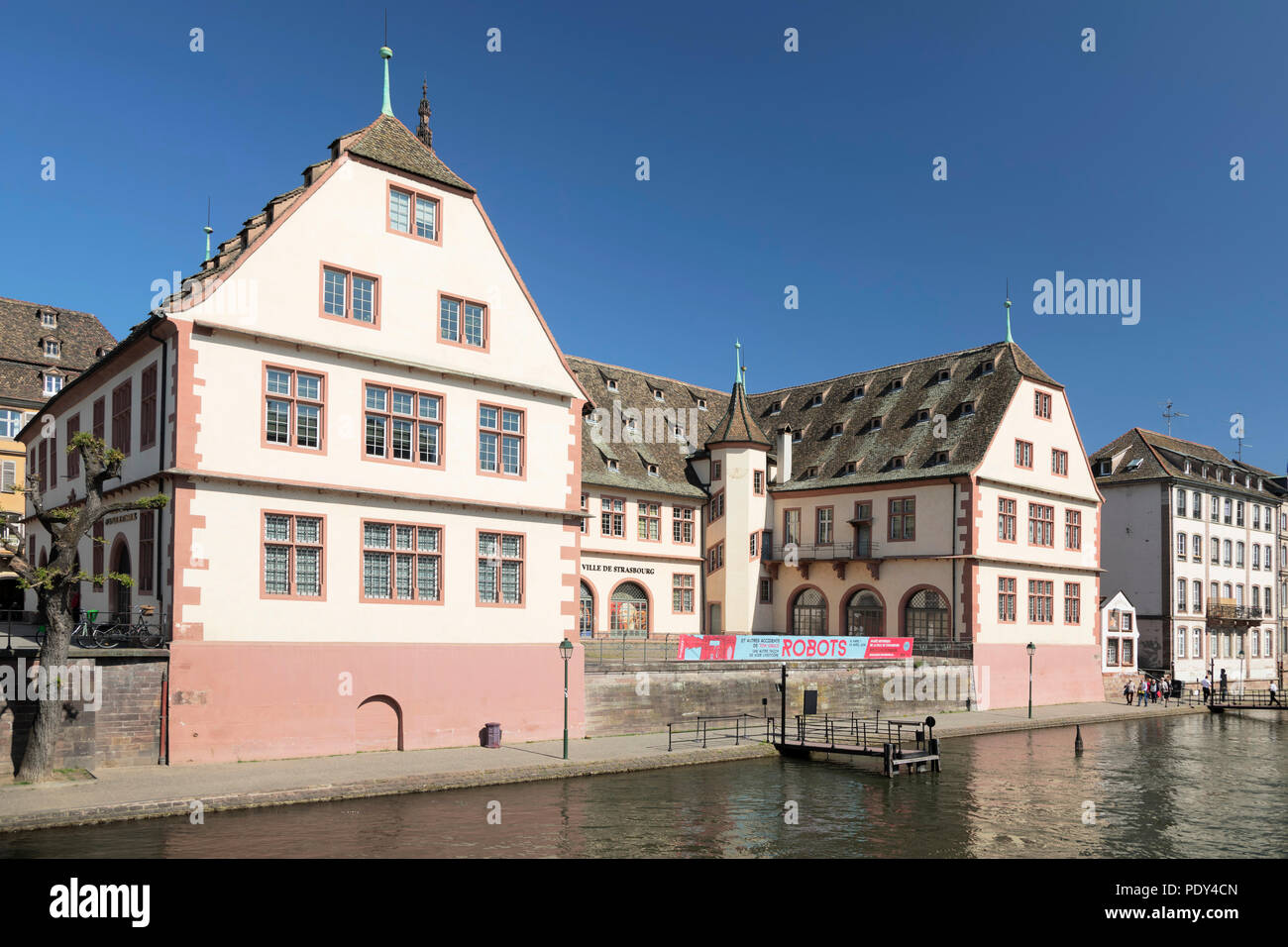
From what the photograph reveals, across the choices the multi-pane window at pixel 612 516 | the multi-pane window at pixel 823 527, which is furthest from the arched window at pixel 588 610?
the multi-pane window at pixel 823 527

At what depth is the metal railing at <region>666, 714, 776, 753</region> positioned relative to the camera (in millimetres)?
33231

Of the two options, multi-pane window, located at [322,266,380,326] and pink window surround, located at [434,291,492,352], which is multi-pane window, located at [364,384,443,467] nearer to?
pink window surround, located at [434,291,492,352]

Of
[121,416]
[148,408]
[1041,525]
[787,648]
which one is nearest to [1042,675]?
[1041,525]

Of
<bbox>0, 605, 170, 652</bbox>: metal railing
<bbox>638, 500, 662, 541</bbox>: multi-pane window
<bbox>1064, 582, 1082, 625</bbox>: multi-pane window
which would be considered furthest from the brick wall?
<bbox>1064, 582, 1082, 625</bbox>: multi-pane window

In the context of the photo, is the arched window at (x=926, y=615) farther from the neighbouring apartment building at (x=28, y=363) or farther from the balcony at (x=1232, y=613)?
the neighbouring apartment building at (x=28, y=363)

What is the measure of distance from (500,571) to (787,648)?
1413 cm

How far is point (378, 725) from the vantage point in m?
28.1

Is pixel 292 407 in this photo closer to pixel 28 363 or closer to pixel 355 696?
pixel 355 696

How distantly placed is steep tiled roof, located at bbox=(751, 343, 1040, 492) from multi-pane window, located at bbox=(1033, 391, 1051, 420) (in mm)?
665

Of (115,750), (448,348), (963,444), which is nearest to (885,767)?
(448,348)

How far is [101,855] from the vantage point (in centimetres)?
1742

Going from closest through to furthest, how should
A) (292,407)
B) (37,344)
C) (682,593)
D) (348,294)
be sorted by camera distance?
(292,407) < (348,294) < (682,593) < (37,344)

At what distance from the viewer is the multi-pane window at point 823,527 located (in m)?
52.8

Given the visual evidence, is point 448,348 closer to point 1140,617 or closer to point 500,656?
point 500,656
